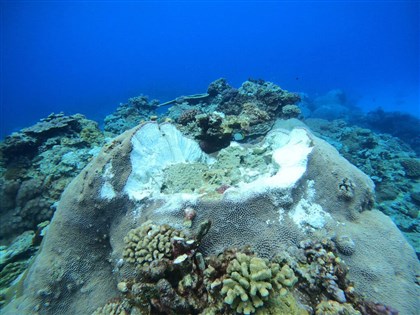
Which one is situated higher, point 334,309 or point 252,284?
point 252,284

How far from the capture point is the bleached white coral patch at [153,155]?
15.9 ft

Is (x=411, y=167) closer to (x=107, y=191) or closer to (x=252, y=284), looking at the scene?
(x=252, y=284)

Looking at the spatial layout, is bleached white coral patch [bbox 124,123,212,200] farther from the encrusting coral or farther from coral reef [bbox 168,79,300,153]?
the encrusting coral

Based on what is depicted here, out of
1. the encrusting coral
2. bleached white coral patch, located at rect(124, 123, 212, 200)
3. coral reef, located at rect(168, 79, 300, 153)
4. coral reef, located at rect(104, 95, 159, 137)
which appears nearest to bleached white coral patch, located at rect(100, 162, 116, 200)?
bleached white coral patch, located at rect(124, 123, 212, 200)

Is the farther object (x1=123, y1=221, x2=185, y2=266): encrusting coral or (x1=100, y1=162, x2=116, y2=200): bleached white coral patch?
(x1=100, y1=162, x2=116, y2=200): bleached white coral patch

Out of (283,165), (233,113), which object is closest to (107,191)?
(283,165)

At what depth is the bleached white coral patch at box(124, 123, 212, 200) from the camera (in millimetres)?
4848

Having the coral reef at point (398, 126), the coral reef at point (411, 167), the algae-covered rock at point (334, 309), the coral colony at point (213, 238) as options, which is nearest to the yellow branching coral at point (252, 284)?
the coral colony at point (213, 238)

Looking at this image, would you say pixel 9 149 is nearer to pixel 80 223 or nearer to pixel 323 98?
pixel 80 223

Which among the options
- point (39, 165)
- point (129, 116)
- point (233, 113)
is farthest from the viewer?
point (129, 116)

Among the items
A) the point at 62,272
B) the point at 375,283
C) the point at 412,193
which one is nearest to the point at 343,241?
the point at 375,283

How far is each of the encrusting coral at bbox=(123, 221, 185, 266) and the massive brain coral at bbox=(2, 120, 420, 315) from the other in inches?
7.0

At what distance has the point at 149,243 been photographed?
3.64 m

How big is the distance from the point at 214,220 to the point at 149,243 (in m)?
1.12
